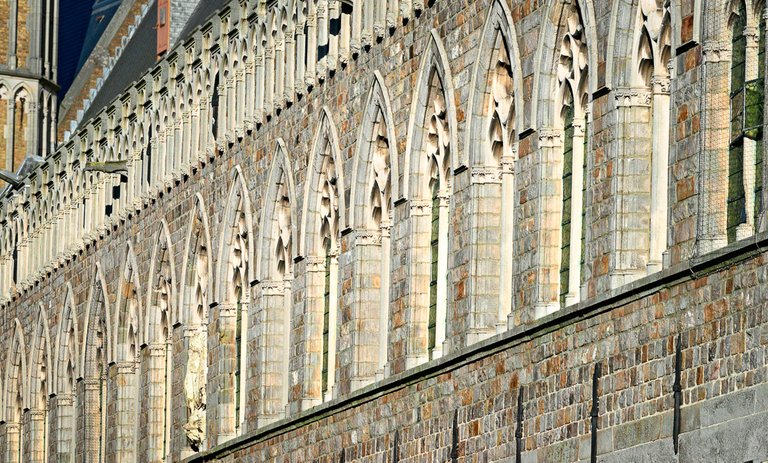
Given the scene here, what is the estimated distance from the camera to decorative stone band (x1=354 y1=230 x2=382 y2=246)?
3612 cm

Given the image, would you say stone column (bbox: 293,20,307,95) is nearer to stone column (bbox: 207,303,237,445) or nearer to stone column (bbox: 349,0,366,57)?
stone column (bbox: 349,0,366,57)

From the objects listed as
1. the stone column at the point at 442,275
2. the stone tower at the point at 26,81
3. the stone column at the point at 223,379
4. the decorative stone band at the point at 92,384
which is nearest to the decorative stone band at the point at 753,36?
the stone column at the point at 442,275

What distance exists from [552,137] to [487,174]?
1.92 metres

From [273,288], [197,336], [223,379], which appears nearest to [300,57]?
[273,288]

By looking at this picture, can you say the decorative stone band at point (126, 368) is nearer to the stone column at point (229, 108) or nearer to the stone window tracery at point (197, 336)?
the stone window tracery at point (197, 336)

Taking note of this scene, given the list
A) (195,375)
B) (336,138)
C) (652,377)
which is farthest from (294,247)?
(652,377)

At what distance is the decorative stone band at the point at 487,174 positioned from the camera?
31.9 metres

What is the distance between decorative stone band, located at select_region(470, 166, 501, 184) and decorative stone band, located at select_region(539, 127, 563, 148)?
1825 millimetres

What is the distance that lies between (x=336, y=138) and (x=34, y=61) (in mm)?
37633

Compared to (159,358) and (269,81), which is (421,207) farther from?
(159,358)

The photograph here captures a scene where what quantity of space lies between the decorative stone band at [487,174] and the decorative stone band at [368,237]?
4.31 meters

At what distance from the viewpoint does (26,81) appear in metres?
73.8

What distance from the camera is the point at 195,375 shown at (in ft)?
143

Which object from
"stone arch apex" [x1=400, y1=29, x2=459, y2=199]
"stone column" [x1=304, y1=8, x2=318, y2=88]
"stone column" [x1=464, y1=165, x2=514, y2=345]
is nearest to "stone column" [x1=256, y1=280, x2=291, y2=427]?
"stone column" [x1=304, y1=8, x2=318, y2=88]
